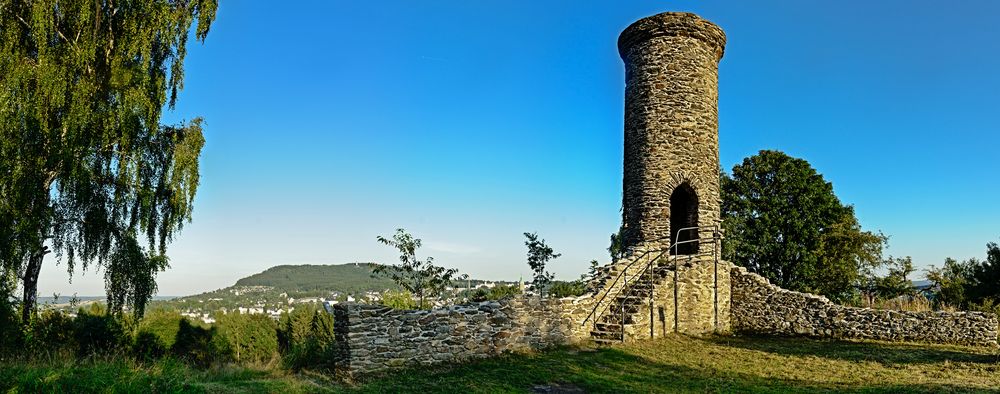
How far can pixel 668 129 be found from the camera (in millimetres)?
15867

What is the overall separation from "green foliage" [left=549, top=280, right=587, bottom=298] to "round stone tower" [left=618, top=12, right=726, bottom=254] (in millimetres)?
1872

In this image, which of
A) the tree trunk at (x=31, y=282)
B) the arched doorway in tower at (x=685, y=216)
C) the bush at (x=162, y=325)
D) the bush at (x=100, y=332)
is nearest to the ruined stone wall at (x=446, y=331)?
the arched doorway in tower at (x=685, y=216)

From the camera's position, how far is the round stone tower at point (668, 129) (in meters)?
15.8

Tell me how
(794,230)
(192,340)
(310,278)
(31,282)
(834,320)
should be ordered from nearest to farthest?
(31,282), (834,320), (192,340), (794,230), (310,278)

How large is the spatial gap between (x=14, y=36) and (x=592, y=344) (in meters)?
12.8

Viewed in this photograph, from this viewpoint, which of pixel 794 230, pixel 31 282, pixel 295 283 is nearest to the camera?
pixel 31 282

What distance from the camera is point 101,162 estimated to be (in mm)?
12164

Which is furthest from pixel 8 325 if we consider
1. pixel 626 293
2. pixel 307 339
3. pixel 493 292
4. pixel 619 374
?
pixel 626 293

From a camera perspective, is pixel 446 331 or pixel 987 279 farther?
pixel 987 279

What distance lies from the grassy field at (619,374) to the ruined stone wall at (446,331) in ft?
1.13

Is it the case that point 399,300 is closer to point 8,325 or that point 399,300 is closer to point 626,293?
point 626,293

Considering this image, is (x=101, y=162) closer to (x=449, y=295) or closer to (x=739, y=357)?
(x=449, y=295)

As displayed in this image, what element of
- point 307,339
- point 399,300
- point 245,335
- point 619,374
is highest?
point 399,300

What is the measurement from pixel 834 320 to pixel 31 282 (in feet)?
59.7
